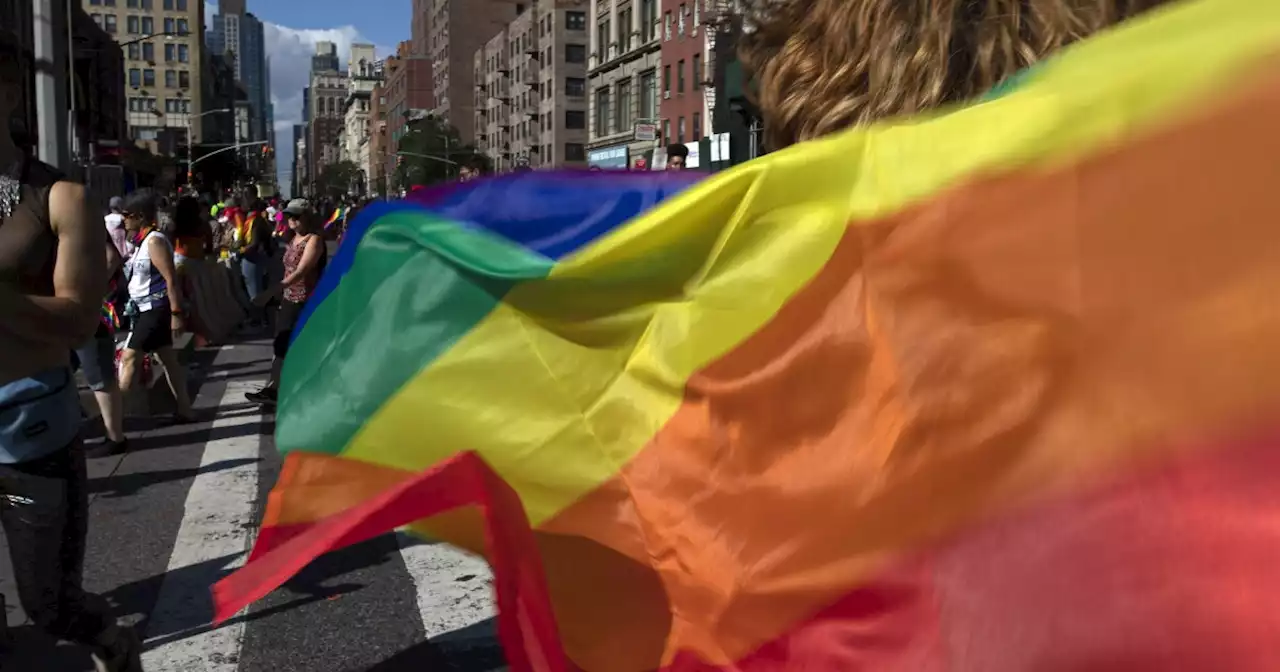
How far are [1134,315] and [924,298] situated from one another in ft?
0.83

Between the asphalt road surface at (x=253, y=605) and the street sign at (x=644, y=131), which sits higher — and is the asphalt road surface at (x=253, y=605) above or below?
below

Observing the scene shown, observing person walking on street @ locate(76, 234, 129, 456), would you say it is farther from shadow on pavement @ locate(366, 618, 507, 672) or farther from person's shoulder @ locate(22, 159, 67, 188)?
person's shoulder @ locate(22, 159, 67, 188)

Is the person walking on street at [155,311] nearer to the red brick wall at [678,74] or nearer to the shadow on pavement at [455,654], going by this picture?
the shadow on pavement at [455,654]

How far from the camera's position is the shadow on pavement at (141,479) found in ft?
21.5

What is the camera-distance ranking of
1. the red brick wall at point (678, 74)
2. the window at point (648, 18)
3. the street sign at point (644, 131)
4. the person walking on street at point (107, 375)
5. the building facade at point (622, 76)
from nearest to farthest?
the person walking on street at point (107, 375), the street sign at point (644, 131), the red brick wall at point (678, 74), the window at point (648, 18), the building facade at point (622, 76)

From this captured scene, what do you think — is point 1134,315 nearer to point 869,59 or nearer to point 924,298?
point 924,298

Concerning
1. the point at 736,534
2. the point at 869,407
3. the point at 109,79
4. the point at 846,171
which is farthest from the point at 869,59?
the point at 109,79

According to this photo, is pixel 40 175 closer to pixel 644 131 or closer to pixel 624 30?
pixel 644 131

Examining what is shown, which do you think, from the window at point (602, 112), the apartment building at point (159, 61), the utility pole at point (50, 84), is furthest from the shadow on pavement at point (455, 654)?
the apartment building at point (159, 61)

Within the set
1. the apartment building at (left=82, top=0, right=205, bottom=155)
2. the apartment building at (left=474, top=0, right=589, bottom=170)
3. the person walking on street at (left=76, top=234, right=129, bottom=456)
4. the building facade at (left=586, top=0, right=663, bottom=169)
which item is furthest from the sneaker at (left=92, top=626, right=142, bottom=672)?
the apartment building at (left=82, top=0, right=205, bottom=155)

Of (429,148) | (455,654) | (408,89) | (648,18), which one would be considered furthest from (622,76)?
(408,89)

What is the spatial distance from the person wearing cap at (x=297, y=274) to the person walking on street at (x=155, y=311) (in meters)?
0.78

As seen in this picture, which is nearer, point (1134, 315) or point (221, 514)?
point (1134, 315)

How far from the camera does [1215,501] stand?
106 cm
